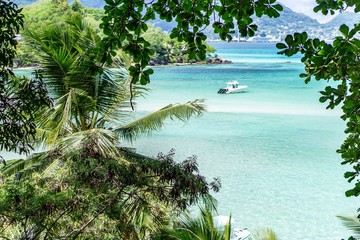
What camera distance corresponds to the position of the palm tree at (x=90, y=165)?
284cm

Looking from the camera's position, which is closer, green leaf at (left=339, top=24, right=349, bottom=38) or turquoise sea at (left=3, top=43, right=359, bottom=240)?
green leaf at (left=339, top=24, right=349, bottom=38)

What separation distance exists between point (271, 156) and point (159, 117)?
6783 mm

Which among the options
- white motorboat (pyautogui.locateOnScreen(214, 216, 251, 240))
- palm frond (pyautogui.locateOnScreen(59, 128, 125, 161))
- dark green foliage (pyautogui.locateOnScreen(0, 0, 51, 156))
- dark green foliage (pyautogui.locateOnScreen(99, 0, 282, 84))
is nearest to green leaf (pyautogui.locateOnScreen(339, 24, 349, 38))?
dark green foliage (pyautogui.locateOnScreen(99, 0, 282, 84))

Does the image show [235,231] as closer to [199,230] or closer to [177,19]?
[199,230]

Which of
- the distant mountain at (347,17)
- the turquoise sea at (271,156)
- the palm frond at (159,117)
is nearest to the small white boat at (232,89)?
the turquoise sea at (271,156)

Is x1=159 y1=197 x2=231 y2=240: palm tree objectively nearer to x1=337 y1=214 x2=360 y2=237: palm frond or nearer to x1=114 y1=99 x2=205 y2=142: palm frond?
x1=337 y1=214 x2=360 y2=237: palm frond

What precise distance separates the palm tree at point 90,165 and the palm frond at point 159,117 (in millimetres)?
14

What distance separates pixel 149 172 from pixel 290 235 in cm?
454

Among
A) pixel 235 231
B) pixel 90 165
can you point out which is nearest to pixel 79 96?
pixel 90 165

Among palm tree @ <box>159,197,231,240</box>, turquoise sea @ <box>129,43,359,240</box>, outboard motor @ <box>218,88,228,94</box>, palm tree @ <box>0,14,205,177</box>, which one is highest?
palm tree @ <box>0,14,205,177</box>

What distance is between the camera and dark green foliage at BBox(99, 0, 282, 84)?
105cm

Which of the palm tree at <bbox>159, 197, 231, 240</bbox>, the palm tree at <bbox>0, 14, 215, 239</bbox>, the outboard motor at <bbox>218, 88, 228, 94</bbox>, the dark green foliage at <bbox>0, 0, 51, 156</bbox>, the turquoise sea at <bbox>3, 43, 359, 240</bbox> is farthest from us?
the outboard motor at <bbox>218, 88, 228, 94</bbox>

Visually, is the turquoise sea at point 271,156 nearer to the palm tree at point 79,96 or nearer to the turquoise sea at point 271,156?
the turquoise sea at point 271,156

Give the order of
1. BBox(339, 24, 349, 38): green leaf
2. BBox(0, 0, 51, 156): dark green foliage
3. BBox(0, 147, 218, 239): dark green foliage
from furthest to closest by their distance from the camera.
Result: BBox(0, 147, 218, 239): dark green foliage < BBox(0, 0, 51, 156): dark green foliage < BBox(339, 24, 349, 38): green leaf
